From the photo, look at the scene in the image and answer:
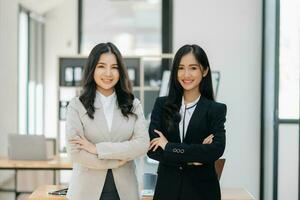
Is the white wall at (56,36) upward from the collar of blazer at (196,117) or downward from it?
upward

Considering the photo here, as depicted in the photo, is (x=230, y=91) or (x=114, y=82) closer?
(x=114, y=82)

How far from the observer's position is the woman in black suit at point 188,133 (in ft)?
8.07

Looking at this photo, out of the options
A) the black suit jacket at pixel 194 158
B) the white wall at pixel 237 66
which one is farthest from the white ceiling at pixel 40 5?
the black suit jacket at pixel 194 158

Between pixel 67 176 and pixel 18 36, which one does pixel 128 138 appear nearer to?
pixel 67 176

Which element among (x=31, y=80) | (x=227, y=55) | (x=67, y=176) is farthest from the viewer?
(x=31, y=80)

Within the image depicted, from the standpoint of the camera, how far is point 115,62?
2584 mm

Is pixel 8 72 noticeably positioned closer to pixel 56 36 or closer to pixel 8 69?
pixel 8 69

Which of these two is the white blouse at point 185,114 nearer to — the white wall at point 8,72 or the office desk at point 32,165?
the office desk at point 32,165

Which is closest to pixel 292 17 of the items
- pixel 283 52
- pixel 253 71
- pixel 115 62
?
pixel 283 52

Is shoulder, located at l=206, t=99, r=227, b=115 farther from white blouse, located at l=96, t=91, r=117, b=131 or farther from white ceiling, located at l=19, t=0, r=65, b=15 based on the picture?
white ceiling, located at l=19, t=0, r=65, b=15

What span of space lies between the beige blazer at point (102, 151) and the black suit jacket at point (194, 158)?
122mm

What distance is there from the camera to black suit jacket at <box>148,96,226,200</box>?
2457mm

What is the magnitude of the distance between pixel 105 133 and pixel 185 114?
44 cm

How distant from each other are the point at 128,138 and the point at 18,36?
5.57 metres
